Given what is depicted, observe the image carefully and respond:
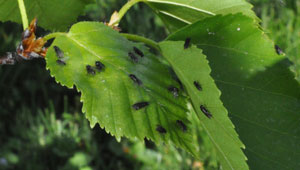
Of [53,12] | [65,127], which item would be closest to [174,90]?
[53,12]

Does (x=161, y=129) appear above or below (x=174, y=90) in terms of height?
below

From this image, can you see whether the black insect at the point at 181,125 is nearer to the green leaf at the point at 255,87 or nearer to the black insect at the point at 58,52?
the green leaf at the point at 255,87

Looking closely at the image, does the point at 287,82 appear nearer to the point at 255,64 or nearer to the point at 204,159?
the point at 255,64

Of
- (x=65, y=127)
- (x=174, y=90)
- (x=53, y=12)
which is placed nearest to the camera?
(x=174, y=90)

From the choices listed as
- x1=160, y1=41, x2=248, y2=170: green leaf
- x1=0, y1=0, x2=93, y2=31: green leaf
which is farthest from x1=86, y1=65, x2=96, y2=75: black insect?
x1=0, y1=0, x2=93, y2=31: green leaf

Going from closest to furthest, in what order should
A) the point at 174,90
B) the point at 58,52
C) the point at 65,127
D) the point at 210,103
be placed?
the point at 210,103 < the point at 58,52 < the point at 174,90 < the point at 65,127

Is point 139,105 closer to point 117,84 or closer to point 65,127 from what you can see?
point 117,84
